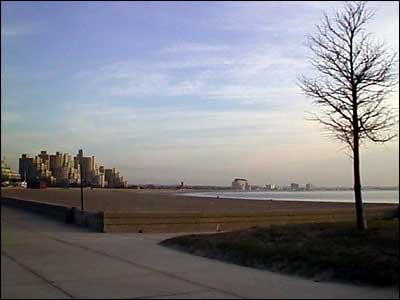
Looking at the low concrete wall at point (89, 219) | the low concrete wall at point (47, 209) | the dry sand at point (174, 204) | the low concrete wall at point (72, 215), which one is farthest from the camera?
the dry sand at point (174, 204)

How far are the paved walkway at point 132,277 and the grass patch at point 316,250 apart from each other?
444mm

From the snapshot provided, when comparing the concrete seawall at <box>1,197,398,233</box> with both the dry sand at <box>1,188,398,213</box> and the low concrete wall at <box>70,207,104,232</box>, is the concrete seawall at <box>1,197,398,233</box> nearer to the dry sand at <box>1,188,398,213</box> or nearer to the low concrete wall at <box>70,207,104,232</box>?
the low concrete wall at <box>70,207,104,232</box>

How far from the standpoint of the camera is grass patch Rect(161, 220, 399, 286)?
1041cm

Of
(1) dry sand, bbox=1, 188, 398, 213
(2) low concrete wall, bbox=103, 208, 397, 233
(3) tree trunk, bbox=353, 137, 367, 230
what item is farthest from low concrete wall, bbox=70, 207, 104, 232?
(3) tree trunk, bbox=353, 137, 367, 230

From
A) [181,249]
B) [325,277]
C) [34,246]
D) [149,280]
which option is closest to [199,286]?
[149,280]

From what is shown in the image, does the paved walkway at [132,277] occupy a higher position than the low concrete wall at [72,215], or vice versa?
the low concrete wall at [72,215]

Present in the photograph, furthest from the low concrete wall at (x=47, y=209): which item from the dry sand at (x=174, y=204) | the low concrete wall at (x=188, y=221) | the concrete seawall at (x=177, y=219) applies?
the low concrete wall at (x=188, y=221)

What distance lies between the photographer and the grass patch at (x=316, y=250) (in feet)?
34.1

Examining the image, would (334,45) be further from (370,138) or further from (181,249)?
(181,249)

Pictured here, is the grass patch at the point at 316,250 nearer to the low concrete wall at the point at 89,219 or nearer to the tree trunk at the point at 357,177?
the tree trunk at the point at 357,177

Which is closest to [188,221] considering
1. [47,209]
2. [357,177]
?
[357,177]

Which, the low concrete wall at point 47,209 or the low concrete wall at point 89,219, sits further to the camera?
the low concrete wall at point 47,209

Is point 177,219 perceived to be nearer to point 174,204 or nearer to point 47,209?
point 47,209

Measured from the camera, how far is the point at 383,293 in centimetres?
917
